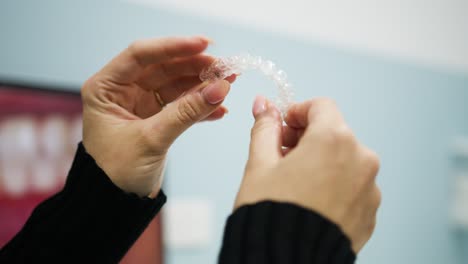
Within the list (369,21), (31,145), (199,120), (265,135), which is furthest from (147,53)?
(369,21)

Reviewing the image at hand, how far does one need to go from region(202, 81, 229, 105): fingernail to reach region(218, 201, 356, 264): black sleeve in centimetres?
23

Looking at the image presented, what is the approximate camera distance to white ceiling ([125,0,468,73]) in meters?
1.30

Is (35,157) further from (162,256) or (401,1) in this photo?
(401,1)

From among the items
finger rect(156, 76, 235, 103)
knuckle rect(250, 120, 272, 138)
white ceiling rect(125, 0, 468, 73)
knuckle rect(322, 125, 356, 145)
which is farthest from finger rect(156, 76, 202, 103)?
white ceiling rect(125, 0, 468, 73)

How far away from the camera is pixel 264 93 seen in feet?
4.01

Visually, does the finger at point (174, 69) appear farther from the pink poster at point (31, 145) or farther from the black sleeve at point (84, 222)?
the pink poster at point (31, 145)

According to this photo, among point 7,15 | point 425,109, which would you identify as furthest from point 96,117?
point 425,109

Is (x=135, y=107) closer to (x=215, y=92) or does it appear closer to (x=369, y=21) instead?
(x=215, y=92)

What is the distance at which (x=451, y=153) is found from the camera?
5.66 feet

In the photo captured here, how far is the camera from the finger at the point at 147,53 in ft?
1.80

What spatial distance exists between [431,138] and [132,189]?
147 centimetres

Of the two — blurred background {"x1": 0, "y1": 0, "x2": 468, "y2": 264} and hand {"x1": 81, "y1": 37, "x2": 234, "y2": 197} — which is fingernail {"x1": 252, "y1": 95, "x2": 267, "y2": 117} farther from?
blurred background {"x1": 0, "y1": 0, "x2": 468, "y2": 264}

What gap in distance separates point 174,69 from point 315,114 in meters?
0.30

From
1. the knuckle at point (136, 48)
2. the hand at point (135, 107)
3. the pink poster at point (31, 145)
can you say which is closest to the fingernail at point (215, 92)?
the hand at point (135, 107)
